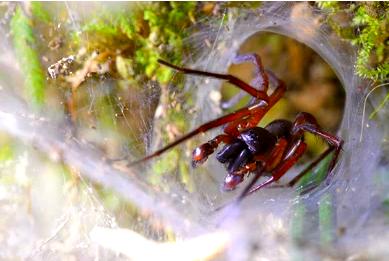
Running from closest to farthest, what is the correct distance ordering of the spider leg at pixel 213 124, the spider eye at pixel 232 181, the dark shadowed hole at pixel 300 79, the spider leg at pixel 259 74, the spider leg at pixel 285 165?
the spider leg at pixel 213 124 → the spider leg at pixel 285 165 → the spider eye at pixel 232 181 → the spider leg at pixel 259 74 → the dark shadowed hole at pixel 300 79

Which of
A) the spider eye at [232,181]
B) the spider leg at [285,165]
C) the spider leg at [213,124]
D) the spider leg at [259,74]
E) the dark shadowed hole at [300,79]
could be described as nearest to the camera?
the spider leg at [213,124]

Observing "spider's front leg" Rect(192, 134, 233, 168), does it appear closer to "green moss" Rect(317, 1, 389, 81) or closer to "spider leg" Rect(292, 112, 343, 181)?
"spider leg" Rect(292, 112, 343, 181)

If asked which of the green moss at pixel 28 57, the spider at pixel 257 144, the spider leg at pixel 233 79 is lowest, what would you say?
the spider at pixel 257 144

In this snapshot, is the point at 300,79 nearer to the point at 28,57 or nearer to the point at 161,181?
the point at 161,181

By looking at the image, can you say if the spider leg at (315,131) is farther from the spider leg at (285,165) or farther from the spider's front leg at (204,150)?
the spider's front leg at (204,150)

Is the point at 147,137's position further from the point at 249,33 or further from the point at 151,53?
the point at 249,33

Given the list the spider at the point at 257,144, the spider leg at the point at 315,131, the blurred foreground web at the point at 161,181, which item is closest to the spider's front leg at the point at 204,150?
the spider at the point at 257,144

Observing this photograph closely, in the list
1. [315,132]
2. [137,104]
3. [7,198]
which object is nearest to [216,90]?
[137,104]

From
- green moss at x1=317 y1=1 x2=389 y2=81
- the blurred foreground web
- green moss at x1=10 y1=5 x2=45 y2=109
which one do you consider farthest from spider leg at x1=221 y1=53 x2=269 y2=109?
green moss at x1=10 y1=5 x2=45 y2=109

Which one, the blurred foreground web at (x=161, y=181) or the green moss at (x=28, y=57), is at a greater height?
the green moss at (x=28, y=57)
